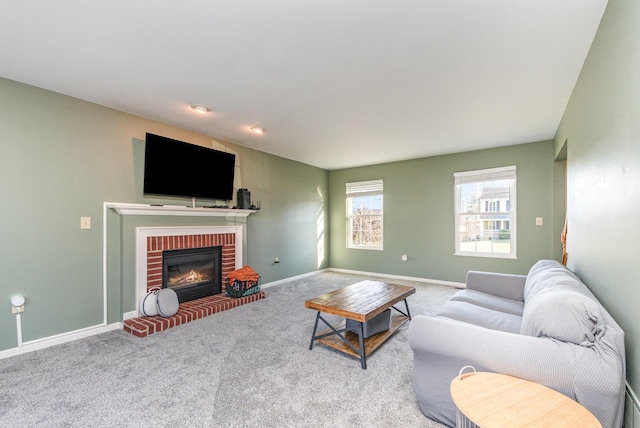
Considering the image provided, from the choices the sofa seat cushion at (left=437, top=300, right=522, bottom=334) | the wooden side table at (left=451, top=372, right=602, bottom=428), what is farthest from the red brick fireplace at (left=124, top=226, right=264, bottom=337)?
the wooden side table at (left=451, top=372, right=602, bottom=428)

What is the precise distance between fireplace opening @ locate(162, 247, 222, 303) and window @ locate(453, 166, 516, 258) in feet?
13.6

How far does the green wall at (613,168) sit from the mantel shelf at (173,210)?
3989 millimetres

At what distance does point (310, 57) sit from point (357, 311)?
208cm

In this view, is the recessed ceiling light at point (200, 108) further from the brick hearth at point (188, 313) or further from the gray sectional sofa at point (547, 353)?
the gray sectional sofa at point (547, 353)

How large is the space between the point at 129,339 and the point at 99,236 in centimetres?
115

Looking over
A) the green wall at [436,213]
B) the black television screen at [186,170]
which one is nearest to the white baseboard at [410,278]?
the green wall at [436,213]

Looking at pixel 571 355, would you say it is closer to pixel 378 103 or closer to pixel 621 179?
pixel 621 179

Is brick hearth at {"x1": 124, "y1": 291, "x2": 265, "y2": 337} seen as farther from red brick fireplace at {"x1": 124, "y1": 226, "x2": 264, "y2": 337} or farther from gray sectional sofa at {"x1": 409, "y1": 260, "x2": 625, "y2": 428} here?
gray sectional sofa at {"x1": 409, "y1": 260, "x2": 625, "y2": 428}

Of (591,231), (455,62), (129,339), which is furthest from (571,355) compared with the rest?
(129,339)

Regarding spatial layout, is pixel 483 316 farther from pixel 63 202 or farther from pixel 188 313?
pixel 63 202

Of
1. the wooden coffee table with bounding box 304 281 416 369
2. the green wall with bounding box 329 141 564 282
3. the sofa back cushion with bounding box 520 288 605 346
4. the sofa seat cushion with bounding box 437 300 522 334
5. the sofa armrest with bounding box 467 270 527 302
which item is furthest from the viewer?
the green wall with bounding box 329 141 564 282

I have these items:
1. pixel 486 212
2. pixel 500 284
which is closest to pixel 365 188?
pixel 486 212

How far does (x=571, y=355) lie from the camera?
130 cm

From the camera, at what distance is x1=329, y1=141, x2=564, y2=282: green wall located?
4465mm
